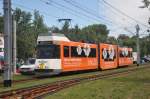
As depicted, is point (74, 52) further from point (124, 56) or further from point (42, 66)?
point (124, 56)

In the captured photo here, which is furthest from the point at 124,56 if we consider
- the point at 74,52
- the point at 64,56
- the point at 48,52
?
the point at 48,52

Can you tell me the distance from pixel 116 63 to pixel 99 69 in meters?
7.63

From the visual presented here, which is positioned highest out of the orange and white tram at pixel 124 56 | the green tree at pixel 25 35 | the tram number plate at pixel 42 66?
the green tree at pixel 25 35

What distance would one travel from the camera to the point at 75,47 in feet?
133

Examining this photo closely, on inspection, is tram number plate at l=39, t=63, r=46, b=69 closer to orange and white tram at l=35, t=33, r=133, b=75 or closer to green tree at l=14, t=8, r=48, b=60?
orange and white tram at l=35, t=33, r=133, b=75

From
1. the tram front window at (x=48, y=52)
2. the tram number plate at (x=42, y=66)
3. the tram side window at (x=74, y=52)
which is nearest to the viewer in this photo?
the tram front window at (x=48, y=52)

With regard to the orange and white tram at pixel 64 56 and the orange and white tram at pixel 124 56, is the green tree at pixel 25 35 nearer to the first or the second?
the orange and white tram at pixel 124 56

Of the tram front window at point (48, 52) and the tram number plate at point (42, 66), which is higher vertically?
the tram front window at point (48, 52)

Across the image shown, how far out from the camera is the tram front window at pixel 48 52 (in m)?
37.5

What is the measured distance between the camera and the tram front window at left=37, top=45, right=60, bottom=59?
A: 123ft

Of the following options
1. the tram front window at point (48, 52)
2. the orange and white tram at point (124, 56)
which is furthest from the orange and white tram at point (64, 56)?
the orange and white tram at point (124, 56)

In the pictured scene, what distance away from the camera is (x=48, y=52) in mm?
37875

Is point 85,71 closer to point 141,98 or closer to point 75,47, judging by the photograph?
point 75,47

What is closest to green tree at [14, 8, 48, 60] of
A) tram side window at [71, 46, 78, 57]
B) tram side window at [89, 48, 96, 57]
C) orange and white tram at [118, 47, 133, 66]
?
orange and white tram at [118, 47, 133, 66]
